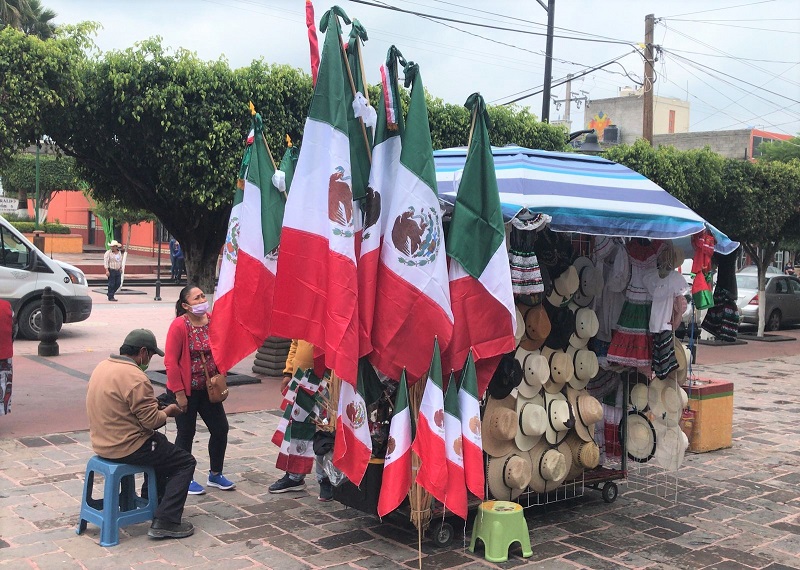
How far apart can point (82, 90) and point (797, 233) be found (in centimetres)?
1833

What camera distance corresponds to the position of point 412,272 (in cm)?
511

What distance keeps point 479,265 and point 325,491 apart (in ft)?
7.92

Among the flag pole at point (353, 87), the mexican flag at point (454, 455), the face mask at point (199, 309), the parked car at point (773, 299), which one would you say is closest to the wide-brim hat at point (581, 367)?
the mexican flag at point (454, 455)

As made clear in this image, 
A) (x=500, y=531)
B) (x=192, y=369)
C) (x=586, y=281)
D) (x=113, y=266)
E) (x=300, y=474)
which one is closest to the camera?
(x=500, y=531)

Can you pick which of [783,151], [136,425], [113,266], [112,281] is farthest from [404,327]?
[783,151]

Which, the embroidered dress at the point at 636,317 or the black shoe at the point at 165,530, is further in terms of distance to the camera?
the embroidered dress at the point at 636,317

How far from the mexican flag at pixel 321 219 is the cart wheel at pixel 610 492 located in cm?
300

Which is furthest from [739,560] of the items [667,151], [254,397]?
[667,151]

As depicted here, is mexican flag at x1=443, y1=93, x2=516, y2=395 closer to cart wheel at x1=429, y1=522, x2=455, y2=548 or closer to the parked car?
cart wheel at x1=429, y1=522, x2=455, y2=548

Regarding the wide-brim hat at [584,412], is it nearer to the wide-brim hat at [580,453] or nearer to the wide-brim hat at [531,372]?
the wide-brim hat at [580,453]

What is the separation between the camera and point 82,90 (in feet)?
32.0

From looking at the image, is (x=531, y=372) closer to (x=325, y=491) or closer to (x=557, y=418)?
(x=557, y=418)

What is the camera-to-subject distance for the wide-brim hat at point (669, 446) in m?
6.54

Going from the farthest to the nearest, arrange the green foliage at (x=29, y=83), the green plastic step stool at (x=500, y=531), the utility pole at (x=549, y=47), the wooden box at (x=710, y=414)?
the utility pole at (x=549, y=47)
the green foliage at (x=29, y=83)
the wooden box at (x=710, y=414)
the green plastic step stool at (x=500, y=531)
